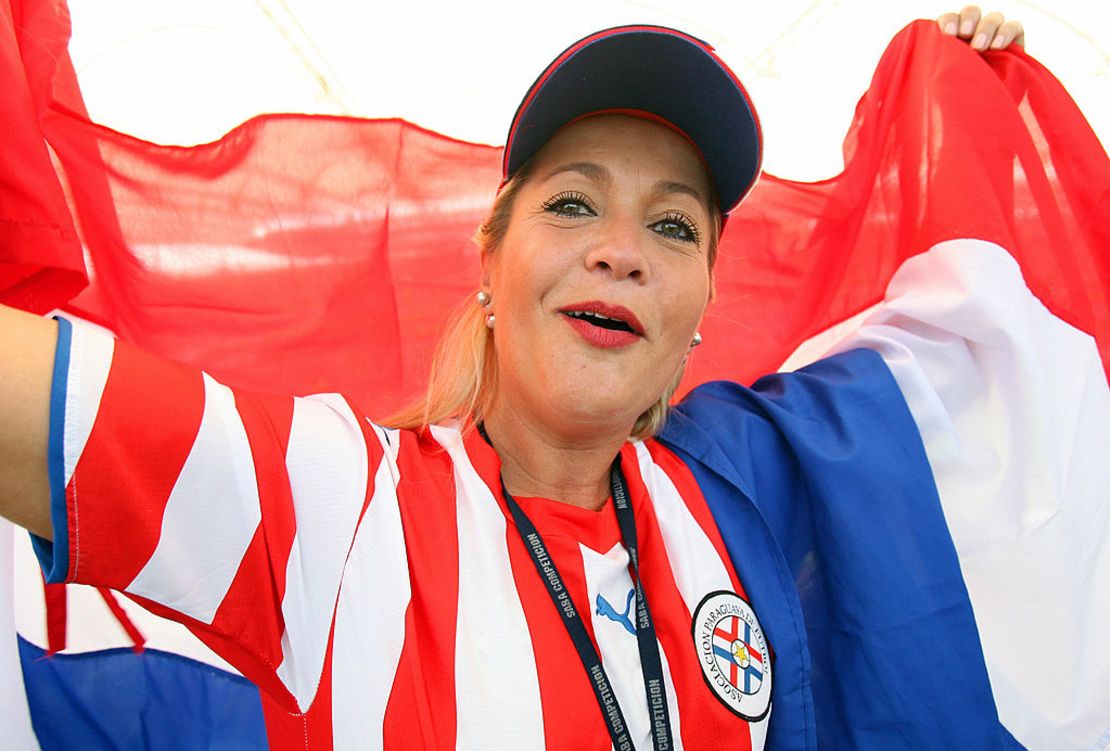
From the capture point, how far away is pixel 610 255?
47.5 inches

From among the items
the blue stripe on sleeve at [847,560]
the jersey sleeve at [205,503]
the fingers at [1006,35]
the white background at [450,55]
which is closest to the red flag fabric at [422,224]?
the fingers at [1006,35]

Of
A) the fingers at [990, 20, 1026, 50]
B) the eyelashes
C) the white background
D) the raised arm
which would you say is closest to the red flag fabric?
the fingers at [990, 20, 1026, 50]

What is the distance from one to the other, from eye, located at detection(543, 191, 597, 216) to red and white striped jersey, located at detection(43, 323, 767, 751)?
0.36 metres

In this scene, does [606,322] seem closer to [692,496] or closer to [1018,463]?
[692,496]

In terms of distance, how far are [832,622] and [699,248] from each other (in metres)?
0.63

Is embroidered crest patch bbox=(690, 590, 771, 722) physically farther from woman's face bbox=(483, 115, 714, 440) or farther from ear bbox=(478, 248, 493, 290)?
ear bbox=(478, 248, 493, 290)

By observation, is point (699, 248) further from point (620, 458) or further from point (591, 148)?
point (620, 458)

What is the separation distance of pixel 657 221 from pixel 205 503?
768mm

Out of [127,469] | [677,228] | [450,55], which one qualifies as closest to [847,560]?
[677,228]

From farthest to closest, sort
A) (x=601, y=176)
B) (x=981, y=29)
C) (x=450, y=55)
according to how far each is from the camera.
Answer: (x=450, y=55)
(x=981, y=29)
(x=601, y=176)

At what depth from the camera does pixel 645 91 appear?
1.32 metres

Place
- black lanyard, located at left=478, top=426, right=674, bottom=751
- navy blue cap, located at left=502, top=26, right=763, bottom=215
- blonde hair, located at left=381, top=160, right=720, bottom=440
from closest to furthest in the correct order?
black lanyard, located at left=478, top=426, right=674, bottom=751
navy blue cap, located at left=502, top=26, right=763, bottom=215
blonde hair, located at left=381, top=160, right=720, bottom=440

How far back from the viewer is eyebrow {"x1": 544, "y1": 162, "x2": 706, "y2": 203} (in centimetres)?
129

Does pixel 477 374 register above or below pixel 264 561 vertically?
above
